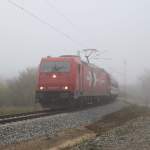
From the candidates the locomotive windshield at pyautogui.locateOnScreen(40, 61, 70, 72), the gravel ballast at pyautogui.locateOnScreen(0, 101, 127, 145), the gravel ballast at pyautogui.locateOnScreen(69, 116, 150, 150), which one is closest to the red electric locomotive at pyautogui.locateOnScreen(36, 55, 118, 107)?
the locomotive windshield at pyautogui.locateOnScreen(40, 61, 70, 72)

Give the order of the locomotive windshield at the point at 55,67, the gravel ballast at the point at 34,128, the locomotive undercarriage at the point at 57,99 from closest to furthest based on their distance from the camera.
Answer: the gravel ballast at the point at 34,128, the locomotive undercarriage at the point at 57,99, the locomotive windshield at the point at 55,67

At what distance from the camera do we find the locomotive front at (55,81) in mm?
27078

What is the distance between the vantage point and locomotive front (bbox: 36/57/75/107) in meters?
27.1

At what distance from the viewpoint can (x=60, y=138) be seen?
14781mm

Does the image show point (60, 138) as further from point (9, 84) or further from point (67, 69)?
point (9, 84)

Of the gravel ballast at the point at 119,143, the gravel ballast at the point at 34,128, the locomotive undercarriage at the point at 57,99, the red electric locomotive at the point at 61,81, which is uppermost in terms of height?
the red electric locomotive at the point at 61,81

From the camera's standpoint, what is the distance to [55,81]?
27.6m

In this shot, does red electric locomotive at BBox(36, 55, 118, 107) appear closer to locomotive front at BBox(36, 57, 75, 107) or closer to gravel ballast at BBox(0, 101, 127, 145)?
locomotive front at BBox(36, 57, 75, 107)

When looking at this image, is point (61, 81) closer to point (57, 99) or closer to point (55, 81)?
point (55, 81)

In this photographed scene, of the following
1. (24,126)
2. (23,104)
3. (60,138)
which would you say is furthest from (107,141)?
(23,104)

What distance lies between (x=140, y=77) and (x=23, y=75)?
237 ft

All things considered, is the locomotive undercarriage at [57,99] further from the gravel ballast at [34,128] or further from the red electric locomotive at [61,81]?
the gravel ballast at [34,128]

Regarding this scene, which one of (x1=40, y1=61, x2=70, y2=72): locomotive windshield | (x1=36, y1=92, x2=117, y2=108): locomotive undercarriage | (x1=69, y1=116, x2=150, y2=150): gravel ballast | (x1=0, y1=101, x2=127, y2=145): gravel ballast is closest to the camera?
(x1=69, y1=116, x2=150, y2=150): gravel ballast

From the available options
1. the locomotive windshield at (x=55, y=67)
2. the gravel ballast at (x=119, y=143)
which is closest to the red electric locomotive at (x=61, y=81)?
the locomotive windshield at (x=55, y=67)
